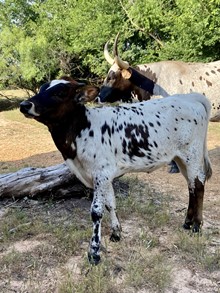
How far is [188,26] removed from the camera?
1173 centimetres

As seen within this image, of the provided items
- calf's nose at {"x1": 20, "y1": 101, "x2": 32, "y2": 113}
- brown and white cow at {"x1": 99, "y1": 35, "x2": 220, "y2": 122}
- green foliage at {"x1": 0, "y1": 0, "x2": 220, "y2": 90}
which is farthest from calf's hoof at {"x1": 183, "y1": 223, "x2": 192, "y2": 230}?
green foliage at {"x1": 0, "y1": 0, "x2": 220, "y2": 90}

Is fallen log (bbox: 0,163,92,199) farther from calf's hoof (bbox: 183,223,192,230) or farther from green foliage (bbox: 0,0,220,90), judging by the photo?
green foliage (bbox: 0,0,220,90)

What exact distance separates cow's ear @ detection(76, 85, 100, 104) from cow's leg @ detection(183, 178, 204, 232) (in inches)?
57.0

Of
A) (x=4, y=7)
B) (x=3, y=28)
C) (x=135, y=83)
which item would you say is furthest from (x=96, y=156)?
(x=4, y=7)

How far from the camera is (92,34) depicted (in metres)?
15.8

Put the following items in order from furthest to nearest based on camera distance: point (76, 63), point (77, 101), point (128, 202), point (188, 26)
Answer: point (76, 63)
point (188, 26)
point (128, 202)
point (77, 101)

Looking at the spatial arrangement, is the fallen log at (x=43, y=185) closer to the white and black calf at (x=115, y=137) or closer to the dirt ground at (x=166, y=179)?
the dirt ground at (x=166, y=179)

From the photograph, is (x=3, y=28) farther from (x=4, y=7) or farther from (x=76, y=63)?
(x=76, y=63)

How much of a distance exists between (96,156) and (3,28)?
744 inches

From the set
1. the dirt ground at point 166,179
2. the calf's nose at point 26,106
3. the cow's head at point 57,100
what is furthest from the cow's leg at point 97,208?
the calf's nose at point 26,106

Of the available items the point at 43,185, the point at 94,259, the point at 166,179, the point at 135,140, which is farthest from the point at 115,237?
the point at 166,179

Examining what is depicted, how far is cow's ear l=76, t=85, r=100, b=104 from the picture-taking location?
3531mm

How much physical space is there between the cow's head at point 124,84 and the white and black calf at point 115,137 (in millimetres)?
2329

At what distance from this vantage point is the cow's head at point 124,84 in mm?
6418
